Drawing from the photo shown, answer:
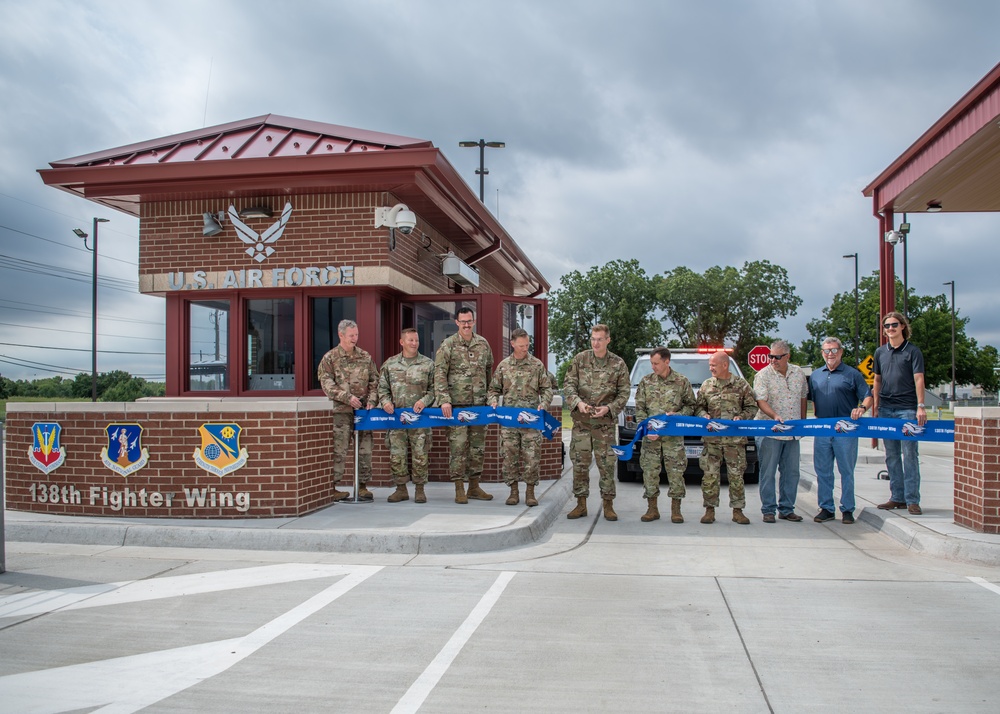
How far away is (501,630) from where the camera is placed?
511cm

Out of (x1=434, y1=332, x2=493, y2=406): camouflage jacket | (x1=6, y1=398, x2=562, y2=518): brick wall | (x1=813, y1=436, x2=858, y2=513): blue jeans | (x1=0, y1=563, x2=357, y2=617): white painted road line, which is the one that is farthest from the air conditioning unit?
(x1=0, y1=563, x2=357, y2=617): white painted road line

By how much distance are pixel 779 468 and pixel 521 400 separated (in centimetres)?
306

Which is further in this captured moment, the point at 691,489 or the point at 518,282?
the point at 518,282

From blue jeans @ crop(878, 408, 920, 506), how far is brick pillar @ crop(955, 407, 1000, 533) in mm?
695

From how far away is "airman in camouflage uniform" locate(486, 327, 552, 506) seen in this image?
915 centimetres

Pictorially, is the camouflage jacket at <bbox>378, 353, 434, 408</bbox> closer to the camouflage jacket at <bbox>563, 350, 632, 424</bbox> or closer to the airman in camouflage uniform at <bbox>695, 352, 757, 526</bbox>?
the camouflage jacket at <bbox>563, 350, 632, 424</bbox>

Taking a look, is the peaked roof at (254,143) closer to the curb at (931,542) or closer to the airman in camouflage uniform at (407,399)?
the airman in camouflage uniform at (407,399)

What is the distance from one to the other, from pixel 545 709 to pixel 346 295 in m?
7.98

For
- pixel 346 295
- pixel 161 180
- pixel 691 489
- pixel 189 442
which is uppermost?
pixel 161 180

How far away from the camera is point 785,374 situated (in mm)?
9375

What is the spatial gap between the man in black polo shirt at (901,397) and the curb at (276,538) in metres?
4.10

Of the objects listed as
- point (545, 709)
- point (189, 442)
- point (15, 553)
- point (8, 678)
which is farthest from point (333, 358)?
point (545, 709)

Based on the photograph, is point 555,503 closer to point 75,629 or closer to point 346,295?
point 346,295

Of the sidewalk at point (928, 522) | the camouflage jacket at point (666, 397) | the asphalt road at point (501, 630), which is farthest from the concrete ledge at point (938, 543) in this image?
the camouflage jacket at point (666, 397)
